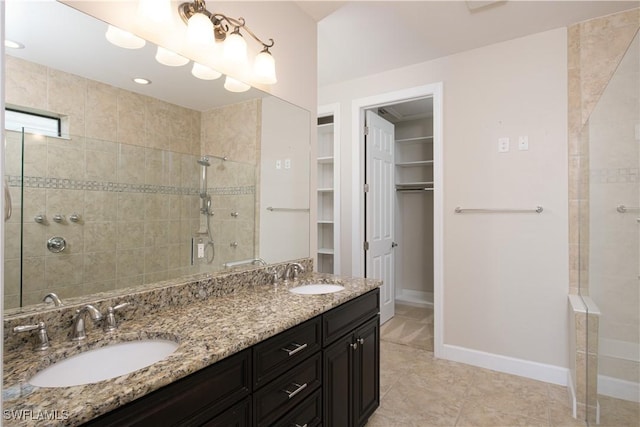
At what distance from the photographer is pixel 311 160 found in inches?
94.3

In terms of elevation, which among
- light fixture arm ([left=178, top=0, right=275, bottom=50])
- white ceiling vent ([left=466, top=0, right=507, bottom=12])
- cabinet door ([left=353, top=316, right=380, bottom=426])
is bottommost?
cabinet door ([left=353, top=316, right=380, bottom=426])

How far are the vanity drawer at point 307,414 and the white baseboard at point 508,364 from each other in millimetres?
1792

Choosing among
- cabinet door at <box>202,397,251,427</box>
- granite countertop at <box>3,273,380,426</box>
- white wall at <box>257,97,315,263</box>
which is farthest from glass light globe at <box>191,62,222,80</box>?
cabinet door at <box>202,397,251,427</box>

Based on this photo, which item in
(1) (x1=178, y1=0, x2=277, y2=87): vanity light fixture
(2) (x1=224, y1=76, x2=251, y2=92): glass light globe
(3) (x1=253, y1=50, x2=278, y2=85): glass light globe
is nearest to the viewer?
(1) (x1=178, y1=0, x2=277, y2=87): vanity light fixture

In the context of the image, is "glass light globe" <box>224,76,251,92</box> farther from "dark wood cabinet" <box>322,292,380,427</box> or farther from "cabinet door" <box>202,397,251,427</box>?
"cabinet door" <box>202,397,251,427</box>

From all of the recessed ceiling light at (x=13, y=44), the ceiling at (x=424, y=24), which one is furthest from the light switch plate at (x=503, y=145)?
the recessed ceiling light at (x=13, y=44)

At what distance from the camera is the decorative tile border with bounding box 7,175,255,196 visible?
1.04 metres

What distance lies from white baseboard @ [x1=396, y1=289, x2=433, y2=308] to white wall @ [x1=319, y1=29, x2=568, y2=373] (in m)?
1.58

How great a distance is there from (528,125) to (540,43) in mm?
607

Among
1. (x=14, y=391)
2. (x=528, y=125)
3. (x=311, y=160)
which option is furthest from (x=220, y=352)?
(x=528, y=125)

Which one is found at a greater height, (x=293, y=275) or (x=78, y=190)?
(x=78, y=190)

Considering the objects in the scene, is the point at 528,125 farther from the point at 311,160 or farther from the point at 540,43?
the point at 311,160

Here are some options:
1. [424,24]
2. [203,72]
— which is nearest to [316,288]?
[203,72]

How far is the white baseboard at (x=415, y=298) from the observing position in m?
4.42
